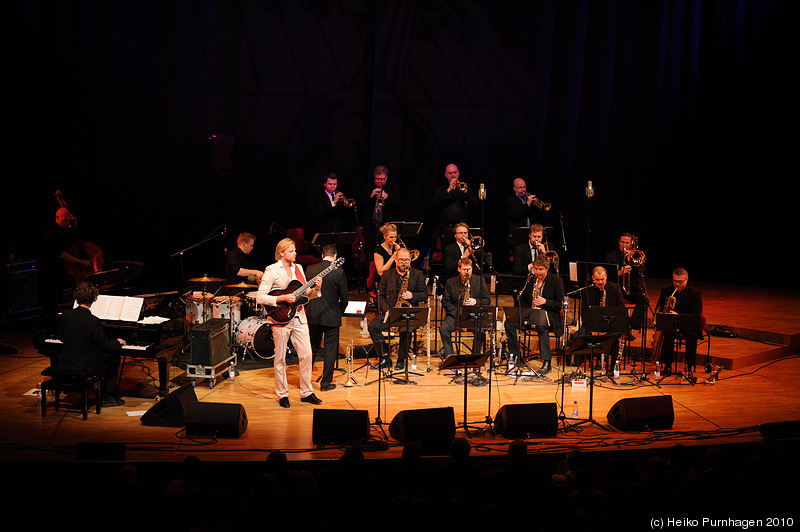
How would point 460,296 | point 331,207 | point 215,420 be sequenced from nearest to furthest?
point 215,420
point 460,296
point 331,207

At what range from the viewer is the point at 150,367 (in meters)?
10.2

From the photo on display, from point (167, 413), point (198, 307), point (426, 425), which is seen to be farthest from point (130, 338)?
point (426, 425)

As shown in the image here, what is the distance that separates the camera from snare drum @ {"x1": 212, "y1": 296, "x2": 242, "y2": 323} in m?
9.91

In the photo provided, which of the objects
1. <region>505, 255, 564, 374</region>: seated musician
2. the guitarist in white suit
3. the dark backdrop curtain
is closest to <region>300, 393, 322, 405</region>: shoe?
the guitarist in white suit

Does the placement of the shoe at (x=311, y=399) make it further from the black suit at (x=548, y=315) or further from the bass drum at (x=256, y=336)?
the black suit at (x=548, y=315)

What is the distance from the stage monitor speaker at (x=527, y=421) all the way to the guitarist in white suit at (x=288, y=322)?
86.6 inches

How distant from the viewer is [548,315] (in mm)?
10180

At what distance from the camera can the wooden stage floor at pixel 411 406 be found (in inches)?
289

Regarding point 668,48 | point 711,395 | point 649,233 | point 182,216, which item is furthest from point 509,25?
point 711,395

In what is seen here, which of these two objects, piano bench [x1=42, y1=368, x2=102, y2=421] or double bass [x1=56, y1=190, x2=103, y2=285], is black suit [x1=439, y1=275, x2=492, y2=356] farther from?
double bass [x1=56, y1=190, x2=103, y2=285]

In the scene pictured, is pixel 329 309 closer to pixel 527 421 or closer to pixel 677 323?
pixel 527 421

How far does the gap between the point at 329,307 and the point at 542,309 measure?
2.90m

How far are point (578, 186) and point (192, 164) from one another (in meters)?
7.35

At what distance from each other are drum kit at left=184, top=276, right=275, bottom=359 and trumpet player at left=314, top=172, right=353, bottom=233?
108 inches
